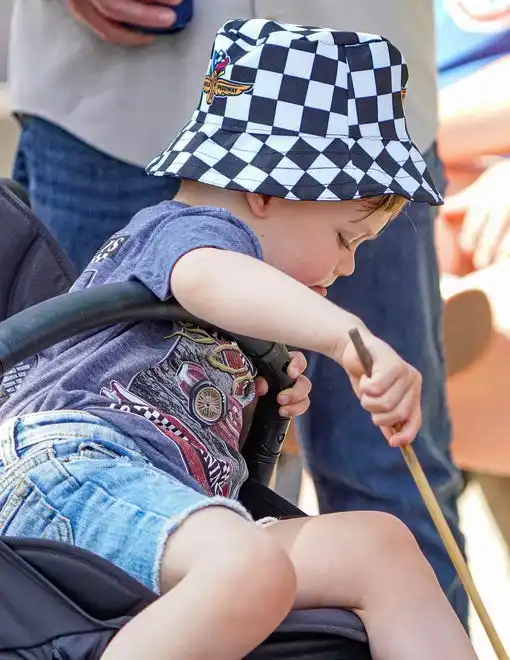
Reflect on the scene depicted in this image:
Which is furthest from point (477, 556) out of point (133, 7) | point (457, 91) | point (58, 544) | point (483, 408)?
point (58, 544)

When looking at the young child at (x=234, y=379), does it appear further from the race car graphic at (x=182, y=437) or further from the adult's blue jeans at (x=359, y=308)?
the adult's blue jeans at (x=359, y=308)

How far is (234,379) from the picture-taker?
0.86 meters

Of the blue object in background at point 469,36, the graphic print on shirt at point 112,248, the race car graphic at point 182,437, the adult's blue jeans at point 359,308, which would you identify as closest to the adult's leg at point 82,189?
the adult's blue jeans at point 359,308

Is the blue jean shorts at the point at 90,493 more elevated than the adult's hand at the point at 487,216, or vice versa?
the blue jean shorts at the point at 90,493

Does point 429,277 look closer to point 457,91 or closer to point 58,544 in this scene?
point 58,544

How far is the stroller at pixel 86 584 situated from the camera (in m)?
0.63

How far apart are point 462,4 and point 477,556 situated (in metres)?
0.99

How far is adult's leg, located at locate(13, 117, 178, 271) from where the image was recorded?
1097 millimetres

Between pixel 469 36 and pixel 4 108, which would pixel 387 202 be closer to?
pixel 469 36

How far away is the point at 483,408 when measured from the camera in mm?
1668

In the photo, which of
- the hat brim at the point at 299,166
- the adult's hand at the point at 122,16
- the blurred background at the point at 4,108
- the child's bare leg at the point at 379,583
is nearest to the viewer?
the child's bare leg at the point at 379,583

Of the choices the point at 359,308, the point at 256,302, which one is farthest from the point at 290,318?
the point at 359,308

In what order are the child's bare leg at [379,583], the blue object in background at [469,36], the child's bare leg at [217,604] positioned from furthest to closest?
1. the blue object in background at [469,36]
2. the child's bare leg at [379,583]
3. the child's bare leg at [217,604]

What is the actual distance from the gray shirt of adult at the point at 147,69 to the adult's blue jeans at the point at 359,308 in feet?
0.08
